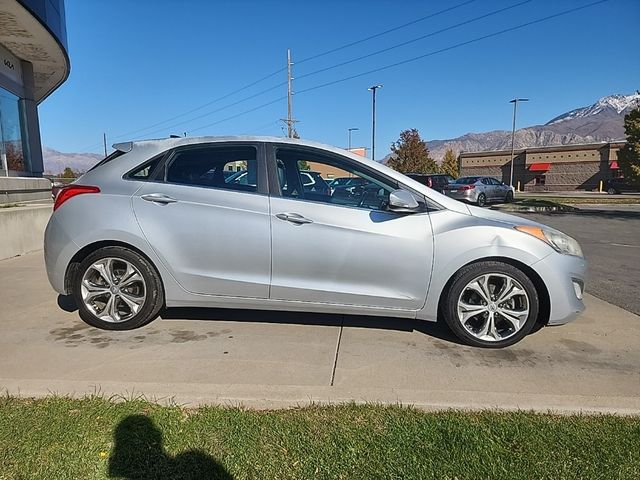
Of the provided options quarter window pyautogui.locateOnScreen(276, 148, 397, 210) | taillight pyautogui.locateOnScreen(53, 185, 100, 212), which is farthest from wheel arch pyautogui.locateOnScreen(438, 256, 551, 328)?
taillight pyautogui.locateOnScreen(53, 185, 100, 212)

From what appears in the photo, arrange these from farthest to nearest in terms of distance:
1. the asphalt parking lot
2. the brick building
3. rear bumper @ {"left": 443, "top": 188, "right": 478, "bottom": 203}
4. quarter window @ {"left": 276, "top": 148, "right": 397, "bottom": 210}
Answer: the brick building
rear bumper @ {"left": 443, "top": 188, "right": 478, "bottom": 203}
the asphalt parking lot
quarter window @ {"left": 276, "top": 148, "right": 397, "bottom": 210}

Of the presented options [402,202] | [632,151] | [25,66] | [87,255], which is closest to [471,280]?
[402,202]

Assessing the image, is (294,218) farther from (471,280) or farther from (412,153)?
(412,153)

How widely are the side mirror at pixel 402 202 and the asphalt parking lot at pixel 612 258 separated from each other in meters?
3.06

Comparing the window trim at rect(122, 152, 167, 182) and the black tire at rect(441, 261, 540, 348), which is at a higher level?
the window trim at rect(122, 152, 167, 182)

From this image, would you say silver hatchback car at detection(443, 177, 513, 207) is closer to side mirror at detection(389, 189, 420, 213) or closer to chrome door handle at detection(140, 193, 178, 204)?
side mirror at detection(389, 189, 420, 213)

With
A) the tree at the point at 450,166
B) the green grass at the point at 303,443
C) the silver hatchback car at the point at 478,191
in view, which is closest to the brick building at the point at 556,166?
the tree at the point at 450,166

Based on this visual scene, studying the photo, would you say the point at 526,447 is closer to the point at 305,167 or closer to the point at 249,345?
the point at 249,345

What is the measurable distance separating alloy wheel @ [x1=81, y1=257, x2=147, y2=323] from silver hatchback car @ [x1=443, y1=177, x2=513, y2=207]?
19.4 meters

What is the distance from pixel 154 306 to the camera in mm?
3887

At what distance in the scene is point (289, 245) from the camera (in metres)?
3.62

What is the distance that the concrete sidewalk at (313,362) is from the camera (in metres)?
2.80

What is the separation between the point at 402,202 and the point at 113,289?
2685 millimetres

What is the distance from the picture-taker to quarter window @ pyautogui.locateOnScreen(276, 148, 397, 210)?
12.1 feet
